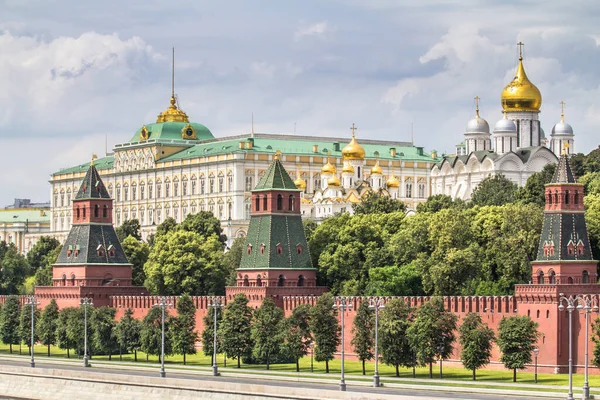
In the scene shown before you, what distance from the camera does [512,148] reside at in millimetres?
190375

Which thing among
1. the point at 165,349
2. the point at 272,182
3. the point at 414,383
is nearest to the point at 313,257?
the point at 272,182

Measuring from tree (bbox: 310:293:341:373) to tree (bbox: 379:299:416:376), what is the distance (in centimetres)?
491

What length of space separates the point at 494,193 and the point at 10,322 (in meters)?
44.9

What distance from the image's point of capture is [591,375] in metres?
101

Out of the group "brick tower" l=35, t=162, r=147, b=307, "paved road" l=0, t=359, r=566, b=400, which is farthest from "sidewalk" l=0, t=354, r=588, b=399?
"brick tower" l=35, t=162, r=147, b=307

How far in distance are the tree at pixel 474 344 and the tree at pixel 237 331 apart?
16.7 metres

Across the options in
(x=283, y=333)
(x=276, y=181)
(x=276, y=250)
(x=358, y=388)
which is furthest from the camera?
(x=276, y=181)

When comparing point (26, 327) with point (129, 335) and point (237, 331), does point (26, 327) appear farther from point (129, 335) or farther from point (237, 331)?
point (237, 331)

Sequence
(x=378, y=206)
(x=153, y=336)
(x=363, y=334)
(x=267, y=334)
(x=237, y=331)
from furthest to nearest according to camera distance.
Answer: (x=378, y=206)
(x=153, y=336)
(x=237, y=331)
(x=267, y=334)
(x=363, y=334)

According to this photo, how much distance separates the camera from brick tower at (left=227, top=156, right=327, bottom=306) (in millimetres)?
127875

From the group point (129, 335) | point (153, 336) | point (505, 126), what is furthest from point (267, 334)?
point (505, 126)

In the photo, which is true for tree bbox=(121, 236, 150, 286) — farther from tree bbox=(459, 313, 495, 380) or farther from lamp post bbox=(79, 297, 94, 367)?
tree bbox=(459, 313, 495, 380)

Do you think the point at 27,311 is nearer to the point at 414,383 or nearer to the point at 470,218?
the point at 470,218

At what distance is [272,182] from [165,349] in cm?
1499
